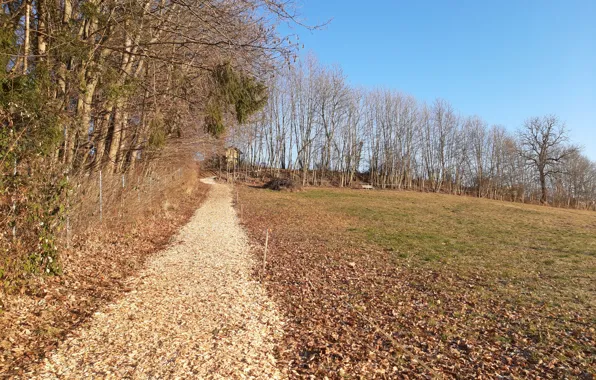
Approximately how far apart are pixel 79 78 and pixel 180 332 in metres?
4.80

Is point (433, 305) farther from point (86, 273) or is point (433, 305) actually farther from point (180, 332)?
point (86, 273)

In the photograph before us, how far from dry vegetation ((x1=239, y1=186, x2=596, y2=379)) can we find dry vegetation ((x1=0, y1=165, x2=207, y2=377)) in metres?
2.78

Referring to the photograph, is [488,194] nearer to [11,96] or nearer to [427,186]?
[427,186]

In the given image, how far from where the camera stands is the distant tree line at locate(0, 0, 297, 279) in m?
4.48

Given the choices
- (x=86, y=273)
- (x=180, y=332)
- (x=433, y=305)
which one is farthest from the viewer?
(x=86, y=273)

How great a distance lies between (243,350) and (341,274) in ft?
13.1

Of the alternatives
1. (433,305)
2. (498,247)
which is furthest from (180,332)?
(498,247)

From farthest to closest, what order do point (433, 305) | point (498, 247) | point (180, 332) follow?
1. point (498, 247)
2. point (433, 305)
3. point (180, 332)

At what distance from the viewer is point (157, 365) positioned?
141 inches

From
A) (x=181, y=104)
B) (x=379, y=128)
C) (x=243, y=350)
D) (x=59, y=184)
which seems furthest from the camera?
(x=379, y=128)

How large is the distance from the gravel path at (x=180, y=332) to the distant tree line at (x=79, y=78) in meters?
1.64

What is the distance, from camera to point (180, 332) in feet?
14.4

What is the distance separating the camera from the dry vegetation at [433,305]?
3.98 m

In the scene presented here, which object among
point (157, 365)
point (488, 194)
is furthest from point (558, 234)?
point (488, 194)
